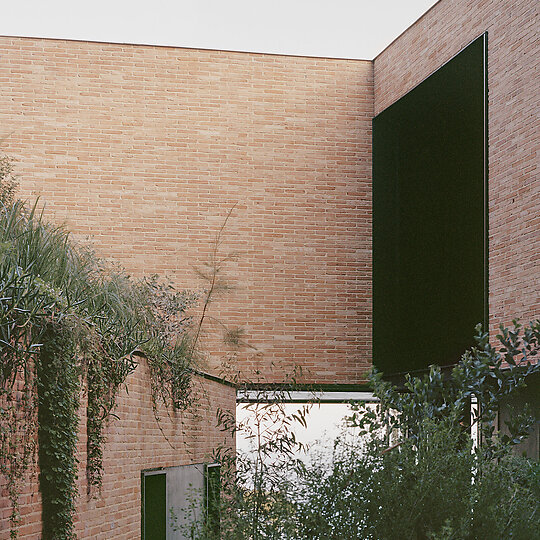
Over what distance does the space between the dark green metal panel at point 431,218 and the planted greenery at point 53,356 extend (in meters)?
5.42

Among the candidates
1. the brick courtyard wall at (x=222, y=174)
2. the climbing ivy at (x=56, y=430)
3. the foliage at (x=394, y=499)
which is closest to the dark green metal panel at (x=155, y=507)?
the climbing ivy at (x=56, y=430)

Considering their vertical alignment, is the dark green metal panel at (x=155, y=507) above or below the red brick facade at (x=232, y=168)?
below

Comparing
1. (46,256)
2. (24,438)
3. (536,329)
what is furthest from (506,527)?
(536,329)

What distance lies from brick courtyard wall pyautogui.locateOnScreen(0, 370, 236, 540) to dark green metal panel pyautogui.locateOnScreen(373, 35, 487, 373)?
11.9ft

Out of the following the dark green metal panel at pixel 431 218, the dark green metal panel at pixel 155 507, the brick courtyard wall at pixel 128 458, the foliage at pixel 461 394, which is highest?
the dark green metal panel at pixel 431 218

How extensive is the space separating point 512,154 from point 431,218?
222 centimetres

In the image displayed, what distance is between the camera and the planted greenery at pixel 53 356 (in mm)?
4590

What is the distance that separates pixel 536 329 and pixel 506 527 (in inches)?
159

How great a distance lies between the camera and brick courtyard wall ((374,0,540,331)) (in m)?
9.63

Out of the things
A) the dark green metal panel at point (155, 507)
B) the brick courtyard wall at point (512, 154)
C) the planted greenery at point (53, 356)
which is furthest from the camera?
the brick courtyard wall at point (512, 154)

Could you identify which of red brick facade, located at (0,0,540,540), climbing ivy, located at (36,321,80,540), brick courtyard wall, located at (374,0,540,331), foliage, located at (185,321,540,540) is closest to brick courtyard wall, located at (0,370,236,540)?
climbing ivy, located at (36,321,80,540)

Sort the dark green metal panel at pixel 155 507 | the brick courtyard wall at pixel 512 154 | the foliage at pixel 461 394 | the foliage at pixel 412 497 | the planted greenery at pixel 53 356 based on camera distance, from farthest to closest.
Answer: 1. the brick courtyard wall at pixel 512 154
2. the dark green metal panel at pixel 155 507
3. the foliage at pixel 461 394
4. the planted greenery at pixel 53 356
5. the foliage at pixel 412 497

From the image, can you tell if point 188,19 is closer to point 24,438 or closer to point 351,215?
point 351,215

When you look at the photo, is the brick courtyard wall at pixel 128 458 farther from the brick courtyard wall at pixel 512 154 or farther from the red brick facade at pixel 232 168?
the red brick facade at pixel 232 168
